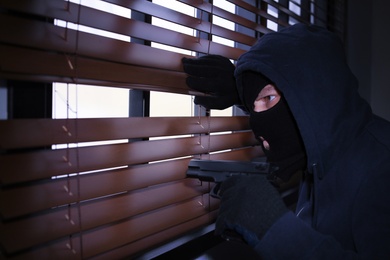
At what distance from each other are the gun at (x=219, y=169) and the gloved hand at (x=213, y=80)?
171 mm

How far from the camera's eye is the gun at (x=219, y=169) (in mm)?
780

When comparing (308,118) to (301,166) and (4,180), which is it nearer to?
(301,166)

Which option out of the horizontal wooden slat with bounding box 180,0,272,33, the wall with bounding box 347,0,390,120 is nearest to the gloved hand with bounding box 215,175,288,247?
the horizontal wooden slat with bounding box 180,0,272,33

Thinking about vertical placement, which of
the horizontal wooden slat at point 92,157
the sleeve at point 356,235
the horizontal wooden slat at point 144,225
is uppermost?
the horizontal wooden slat at point 92,157

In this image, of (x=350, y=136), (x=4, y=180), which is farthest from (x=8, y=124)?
(x=350, y=136)

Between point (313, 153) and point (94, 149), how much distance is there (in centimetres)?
48

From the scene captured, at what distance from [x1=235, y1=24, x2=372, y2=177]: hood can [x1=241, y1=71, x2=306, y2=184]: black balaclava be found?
5cm

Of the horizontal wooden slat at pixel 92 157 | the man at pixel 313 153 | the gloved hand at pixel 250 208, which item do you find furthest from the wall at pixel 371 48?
the gloved hand at pixel 250 208

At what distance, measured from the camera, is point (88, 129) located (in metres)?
0.61

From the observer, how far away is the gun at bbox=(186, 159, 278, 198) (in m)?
0.78

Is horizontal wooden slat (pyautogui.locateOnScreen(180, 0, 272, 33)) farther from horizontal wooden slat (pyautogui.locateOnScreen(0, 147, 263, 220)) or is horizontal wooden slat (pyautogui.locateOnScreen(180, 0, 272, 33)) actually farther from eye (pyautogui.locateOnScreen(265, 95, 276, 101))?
horizontal wooden slat (pyautogui.locateOnScreen(0, 147, 263, 220))

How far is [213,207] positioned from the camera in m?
0.95

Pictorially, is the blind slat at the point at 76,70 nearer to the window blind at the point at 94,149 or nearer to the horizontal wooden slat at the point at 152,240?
the window blind at the point at 94,149

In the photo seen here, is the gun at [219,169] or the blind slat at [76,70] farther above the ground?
the blind slat at [76,70]
